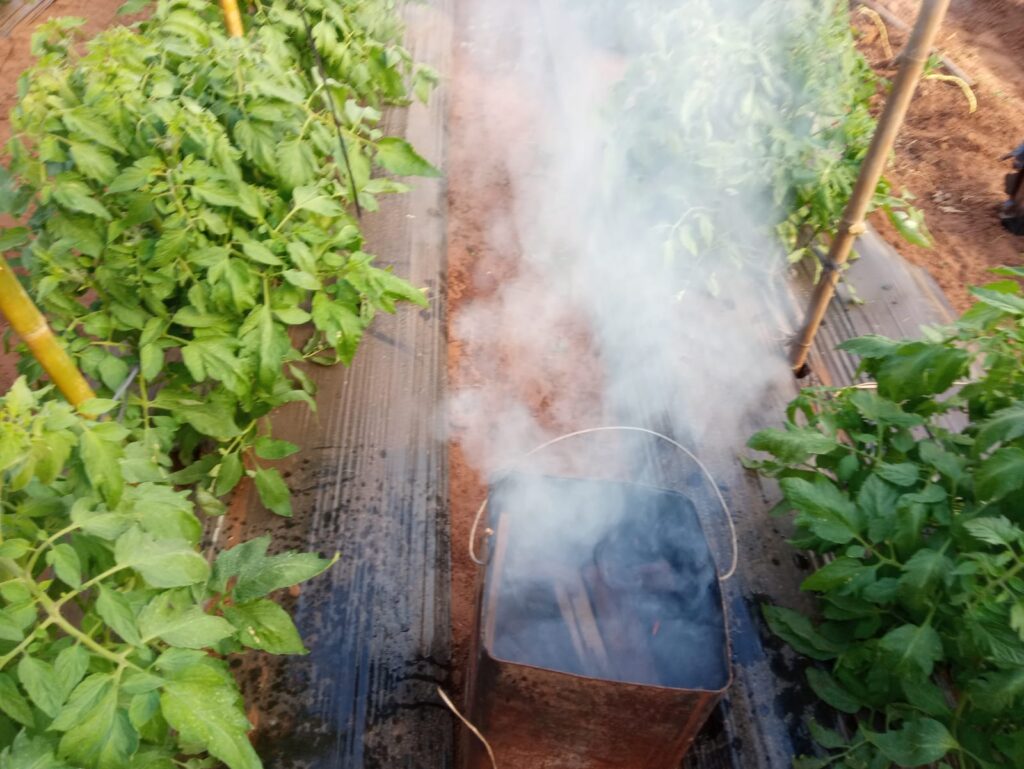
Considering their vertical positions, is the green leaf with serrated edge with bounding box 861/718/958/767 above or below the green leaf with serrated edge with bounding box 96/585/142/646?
below

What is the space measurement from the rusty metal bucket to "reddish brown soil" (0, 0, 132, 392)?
428 cm

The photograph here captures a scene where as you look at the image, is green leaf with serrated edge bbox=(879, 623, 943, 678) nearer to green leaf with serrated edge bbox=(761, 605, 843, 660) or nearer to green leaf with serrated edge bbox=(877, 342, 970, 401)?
green leaf with serrated edge bbox=(761, 605, 843, 660)

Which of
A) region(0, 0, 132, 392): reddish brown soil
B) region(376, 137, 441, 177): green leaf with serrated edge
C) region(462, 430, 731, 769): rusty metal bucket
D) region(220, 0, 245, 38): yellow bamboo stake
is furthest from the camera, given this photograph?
region(0, 0, 132, 392): reddish brown soil

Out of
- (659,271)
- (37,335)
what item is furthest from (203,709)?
(659,271)

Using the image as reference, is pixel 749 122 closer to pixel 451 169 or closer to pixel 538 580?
pixel 451 169

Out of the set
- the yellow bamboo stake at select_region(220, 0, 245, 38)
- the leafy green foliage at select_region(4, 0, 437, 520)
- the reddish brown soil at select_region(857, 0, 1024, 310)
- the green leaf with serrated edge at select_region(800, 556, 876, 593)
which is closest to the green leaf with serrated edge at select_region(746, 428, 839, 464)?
the green leaf with serrated edge at select_region(800, 556, 876, 593)

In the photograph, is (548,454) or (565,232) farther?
(565,232)

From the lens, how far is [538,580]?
78.7 inches

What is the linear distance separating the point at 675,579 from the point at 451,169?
2928 mm

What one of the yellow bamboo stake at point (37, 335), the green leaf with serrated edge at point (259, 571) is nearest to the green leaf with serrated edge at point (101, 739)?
the green leaf with serrated edge at point (259, 571)

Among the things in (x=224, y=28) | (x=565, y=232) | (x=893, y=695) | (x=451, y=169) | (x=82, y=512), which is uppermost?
(x=224, y=28)

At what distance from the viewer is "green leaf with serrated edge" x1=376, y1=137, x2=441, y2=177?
2.23 metres

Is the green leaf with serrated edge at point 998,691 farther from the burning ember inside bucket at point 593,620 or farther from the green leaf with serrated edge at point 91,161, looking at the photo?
the green leaf with serrated edge at point 91,161

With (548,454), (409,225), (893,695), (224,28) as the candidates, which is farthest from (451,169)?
(893,695)
